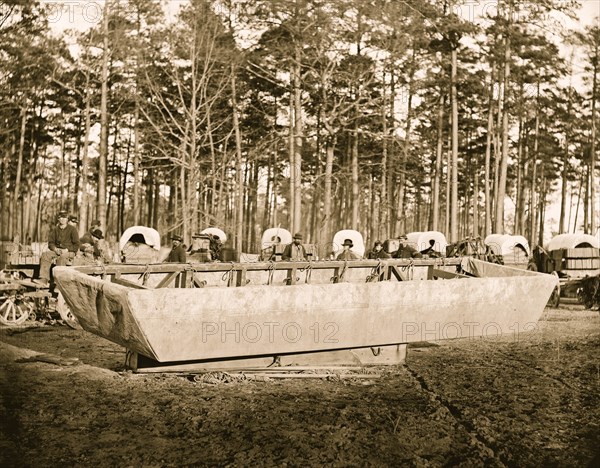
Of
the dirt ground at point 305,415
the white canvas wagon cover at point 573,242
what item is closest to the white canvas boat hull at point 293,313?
the dirt ground at point 305,415

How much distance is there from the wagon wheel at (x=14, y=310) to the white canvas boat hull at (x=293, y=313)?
18.1 feet

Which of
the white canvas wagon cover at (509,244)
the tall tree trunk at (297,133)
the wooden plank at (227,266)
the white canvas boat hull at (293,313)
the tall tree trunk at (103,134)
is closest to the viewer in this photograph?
the white canvas boat hull at (293,313)

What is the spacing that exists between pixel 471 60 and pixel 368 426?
107 feet

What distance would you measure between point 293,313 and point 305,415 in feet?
A: 4.38

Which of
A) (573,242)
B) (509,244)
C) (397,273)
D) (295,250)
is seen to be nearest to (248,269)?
(397,273)

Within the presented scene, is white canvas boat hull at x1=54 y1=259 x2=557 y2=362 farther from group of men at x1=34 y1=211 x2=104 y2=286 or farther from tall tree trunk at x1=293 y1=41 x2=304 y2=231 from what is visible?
tall tree trunk at x1=293 y1=41 x2=304 y2=231

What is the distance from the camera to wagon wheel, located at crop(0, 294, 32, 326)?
1238 cm

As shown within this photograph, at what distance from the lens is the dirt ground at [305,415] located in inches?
202

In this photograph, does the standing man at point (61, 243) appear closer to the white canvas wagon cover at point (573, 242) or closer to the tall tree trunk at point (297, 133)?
the tall tree trunk at point (297, 133)

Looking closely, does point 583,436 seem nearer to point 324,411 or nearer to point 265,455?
point 324,411

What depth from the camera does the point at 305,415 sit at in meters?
6.24

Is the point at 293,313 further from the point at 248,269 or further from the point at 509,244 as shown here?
the point at 509,244

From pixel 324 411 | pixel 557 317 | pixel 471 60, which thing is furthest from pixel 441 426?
pixel 471 60

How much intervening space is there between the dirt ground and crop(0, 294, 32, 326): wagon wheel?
3221 millimetres
